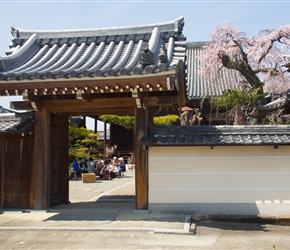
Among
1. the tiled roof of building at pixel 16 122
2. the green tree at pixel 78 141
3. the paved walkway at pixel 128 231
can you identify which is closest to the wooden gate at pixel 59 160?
the tiled roof of building at pixel 16 122

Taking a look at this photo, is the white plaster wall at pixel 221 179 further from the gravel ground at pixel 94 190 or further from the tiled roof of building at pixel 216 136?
the gravel ground at pixel 94 190

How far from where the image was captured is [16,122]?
9.73m

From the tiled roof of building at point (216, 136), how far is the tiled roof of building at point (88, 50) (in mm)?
1709

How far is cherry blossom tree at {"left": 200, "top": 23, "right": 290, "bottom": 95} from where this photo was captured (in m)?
16.8

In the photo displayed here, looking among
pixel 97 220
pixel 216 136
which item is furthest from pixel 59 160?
pixel 216 136

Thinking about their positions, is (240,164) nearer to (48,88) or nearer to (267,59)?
(48,88)

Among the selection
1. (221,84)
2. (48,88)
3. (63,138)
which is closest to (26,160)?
(63,138)

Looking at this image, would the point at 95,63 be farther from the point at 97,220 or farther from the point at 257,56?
the point at 257,56

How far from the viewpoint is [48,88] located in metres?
8.59

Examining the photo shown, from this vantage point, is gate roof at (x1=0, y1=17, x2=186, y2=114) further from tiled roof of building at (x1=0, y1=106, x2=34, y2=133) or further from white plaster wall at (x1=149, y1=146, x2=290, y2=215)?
white plaster wall at (x1=149, y1=146, x2=290, y2=215)

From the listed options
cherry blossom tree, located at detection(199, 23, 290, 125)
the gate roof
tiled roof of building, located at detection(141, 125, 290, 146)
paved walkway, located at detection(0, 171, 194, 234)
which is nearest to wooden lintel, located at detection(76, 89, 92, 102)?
the gate roof

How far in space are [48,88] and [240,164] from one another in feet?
16.1

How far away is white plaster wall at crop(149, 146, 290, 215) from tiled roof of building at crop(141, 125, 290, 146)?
277 mm

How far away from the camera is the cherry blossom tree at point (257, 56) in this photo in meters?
16.8
